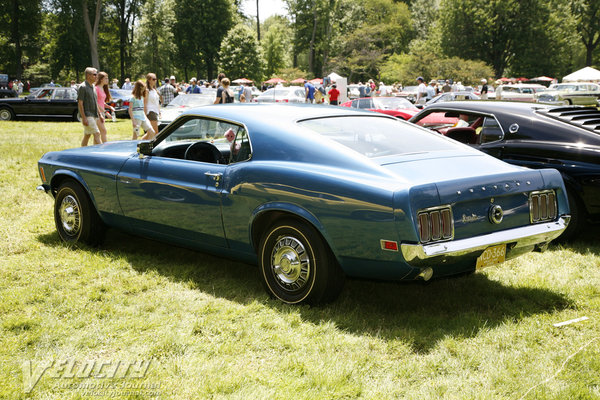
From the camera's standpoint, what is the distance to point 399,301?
4.35 metres

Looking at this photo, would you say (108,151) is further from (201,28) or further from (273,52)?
(273,52)

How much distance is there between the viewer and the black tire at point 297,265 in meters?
3.85

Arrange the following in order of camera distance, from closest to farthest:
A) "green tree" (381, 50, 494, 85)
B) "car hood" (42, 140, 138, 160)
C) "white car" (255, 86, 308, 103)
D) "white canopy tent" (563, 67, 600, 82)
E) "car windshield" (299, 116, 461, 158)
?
"car windshield" (299, 116, 461, 158) < "car hood" (42, 140, 138, 160) < "white car" (255, 86, 308, 103) < "white canopy tent" (563, 67, 600, 82) < "green tree" (381, 50, 494, 85)

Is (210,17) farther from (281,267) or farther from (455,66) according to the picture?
(281,267)

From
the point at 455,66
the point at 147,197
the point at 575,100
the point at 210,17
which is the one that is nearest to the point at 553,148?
the point at 147,197

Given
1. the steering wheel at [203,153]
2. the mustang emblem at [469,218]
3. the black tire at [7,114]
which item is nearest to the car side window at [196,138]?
the steering wheel at [203,153]

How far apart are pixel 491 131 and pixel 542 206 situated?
2427mm

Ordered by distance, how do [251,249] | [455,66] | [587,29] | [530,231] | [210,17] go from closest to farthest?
[530,231] → [251,249] → [455,66] → [210,17] → [587,29]

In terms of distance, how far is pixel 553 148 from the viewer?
5.79 m

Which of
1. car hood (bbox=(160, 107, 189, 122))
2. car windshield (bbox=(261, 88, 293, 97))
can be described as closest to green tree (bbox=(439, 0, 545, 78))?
car windshield (bbox=(261, 88, 293, 97))

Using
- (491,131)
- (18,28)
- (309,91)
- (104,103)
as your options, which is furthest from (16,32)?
(491,131)

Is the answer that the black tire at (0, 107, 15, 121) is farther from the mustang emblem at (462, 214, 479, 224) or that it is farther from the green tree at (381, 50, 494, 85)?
the green tree at (381, 50, 494, 85)

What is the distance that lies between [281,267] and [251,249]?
0.34 m

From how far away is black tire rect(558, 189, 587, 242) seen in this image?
5.70 meters
